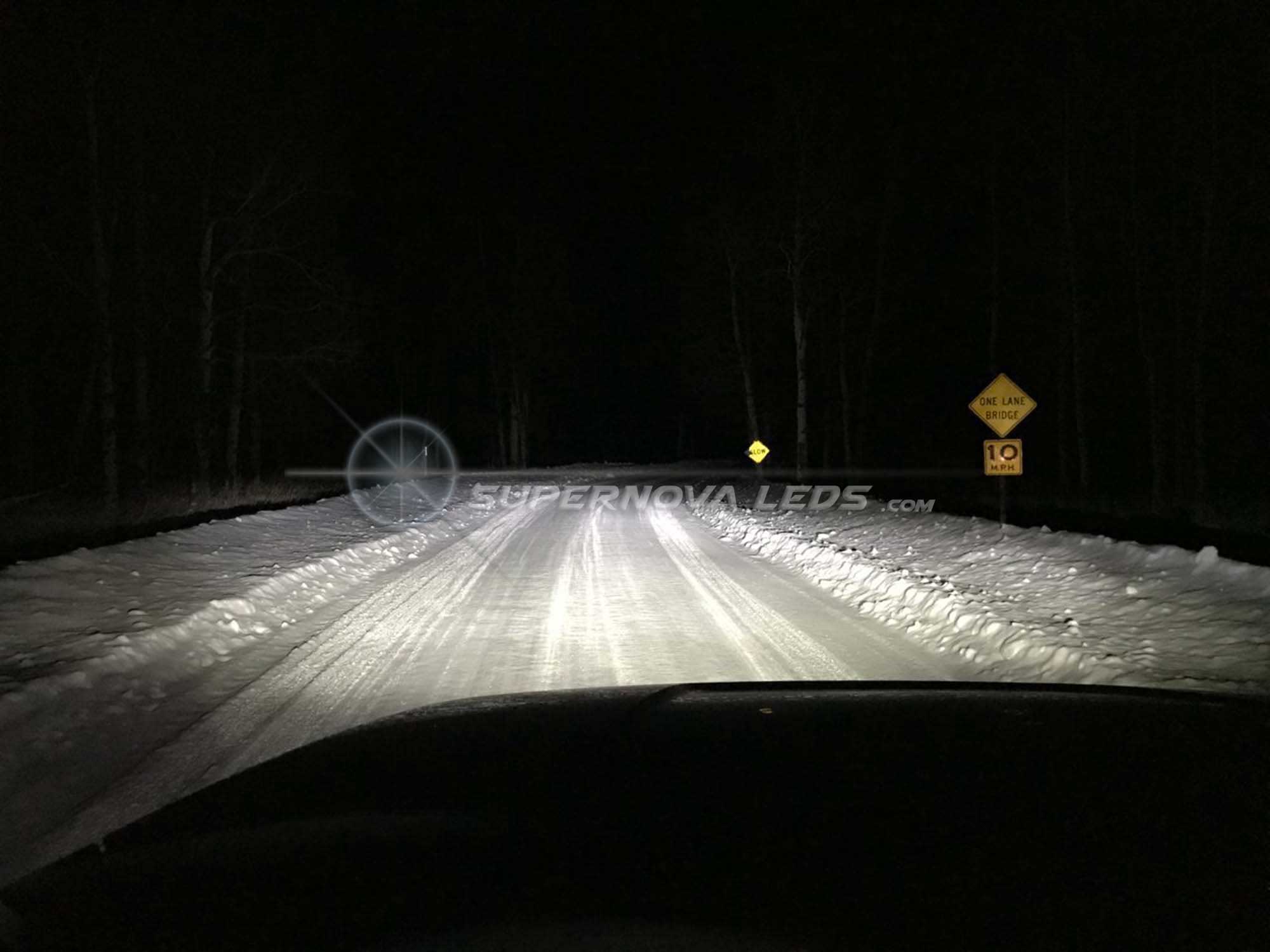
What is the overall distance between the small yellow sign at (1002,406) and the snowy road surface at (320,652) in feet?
14.7

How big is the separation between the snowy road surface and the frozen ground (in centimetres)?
3

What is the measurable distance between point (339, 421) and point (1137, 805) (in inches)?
2933

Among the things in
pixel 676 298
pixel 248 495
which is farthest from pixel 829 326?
pixel 248 495

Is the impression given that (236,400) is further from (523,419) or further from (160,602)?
(523,419)

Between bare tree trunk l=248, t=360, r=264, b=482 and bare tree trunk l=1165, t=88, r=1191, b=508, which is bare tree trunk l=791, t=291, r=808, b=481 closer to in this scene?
bare tree trunk l=1165, t=88, r=1191, b=508

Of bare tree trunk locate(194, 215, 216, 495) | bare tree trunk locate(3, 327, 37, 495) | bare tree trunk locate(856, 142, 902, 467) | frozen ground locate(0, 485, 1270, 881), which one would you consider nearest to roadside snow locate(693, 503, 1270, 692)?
frozen ground locate(0, 485, 1270, 881)

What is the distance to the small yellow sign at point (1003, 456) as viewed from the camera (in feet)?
48.2

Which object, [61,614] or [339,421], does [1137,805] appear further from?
[339,421]

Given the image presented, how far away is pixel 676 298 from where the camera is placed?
5053cm

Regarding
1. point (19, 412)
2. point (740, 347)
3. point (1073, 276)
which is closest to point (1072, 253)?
point (1073, 276)

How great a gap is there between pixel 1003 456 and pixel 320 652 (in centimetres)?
1137

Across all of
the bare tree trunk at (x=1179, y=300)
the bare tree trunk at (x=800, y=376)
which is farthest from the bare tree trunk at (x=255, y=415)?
the bare tree trunk at (x=1179, y=300)

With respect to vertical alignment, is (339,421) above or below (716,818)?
above

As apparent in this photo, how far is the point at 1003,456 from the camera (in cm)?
1484
